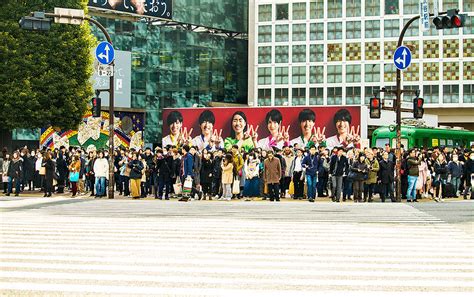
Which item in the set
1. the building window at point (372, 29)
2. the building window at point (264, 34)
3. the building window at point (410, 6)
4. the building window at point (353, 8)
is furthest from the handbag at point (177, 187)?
the building window at point (264, 34)

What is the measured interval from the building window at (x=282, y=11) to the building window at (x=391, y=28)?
32.0 feet

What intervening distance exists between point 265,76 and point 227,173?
5274cm

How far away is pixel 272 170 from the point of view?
25.8 meters

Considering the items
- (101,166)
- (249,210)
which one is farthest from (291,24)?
(249,210)

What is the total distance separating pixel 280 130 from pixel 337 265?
31357mm

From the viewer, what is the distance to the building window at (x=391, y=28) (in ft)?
241

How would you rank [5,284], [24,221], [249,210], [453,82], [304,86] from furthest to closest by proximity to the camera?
[304,86]
[453,82]
[249,210]
[24,221]
[5,284]

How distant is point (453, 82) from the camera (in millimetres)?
71812

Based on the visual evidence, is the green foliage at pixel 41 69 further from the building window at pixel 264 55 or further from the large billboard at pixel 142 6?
the building window at pixel 264 55

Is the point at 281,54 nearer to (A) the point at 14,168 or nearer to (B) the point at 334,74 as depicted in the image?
(B) the point at 334,74

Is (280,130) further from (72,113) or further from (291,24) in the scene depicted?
(291,24)

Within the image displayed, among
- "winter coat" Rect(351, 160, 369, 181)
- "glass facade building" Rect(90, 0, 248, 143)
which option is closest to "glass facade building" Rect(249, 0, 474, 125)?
"glass facade building" Rect(90, 0, 248, 143)

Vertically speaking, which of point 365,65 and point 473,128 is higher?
point 365,65

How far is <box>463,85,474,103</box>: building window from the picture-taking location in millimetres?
71312
